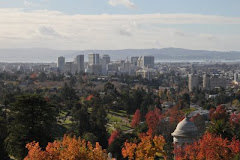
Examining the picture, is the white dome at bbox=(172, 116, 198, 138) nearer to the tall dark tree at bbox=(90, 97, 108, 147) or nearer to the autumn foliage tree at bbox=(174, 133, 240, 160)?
the autumn foliage tree at bbox=(174, 133, 240, 160)

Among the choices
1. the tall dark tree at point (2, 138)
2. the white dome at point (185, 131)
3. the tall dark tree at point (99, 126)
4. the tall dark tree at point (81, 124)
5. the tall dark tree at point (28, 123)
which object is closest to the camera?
the white dome at point (185, 131)

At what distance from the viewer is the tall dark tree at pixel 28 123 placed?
23172 millimetres

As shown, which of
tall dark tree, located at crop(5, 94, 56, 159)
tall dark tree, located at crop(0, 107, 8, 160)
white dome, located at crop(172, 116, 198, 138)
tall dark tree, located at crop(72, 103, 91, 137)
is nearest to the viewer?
white dome, located at crop(172, 116, 198, 138)

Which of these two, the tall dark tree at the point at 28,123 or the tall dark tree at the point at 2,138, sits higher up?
the tall dark tree at the point at 28,123

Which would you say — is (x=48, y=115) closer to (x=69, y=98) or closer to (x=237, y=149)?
(x=237, y=149)

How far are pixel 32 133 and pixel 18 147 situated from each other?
38.5 inches

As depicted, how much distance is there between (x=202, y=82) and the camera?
118 m

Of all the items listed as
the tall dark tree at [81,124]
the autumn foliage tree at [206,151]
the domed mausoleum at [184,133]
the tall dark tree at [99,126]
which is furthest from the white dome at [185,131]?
the tall dark tree at [81,124]

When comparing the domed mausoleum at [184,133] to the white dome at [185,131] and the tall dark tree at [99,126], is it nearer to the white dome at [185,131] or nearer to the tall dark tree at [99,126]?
the white dome at [185,131]

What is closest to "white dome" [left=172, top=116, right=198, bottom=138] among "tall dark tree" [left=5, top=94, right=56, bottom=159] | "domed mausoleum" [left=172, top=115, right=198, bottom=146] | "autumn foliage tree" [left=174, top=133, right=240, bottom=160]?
"domed mausoleum" [left=172, top=115, right=198, bottom=146]

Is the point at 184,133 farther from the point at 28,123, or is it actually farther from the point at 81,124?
the point at 81,124

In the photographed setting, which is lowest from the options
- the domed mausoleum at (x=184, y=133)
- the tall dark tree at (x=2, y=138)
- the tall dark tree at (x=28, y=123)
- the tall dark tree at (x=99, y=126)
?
the tall dark tree at (x=99, y=126)

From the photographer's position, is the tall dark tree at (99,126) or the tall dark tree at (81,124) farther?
the tall dark tree at (81,124)

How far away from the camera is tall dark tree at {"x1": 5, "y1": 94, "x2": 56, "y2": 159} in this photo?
23172 millimetres
